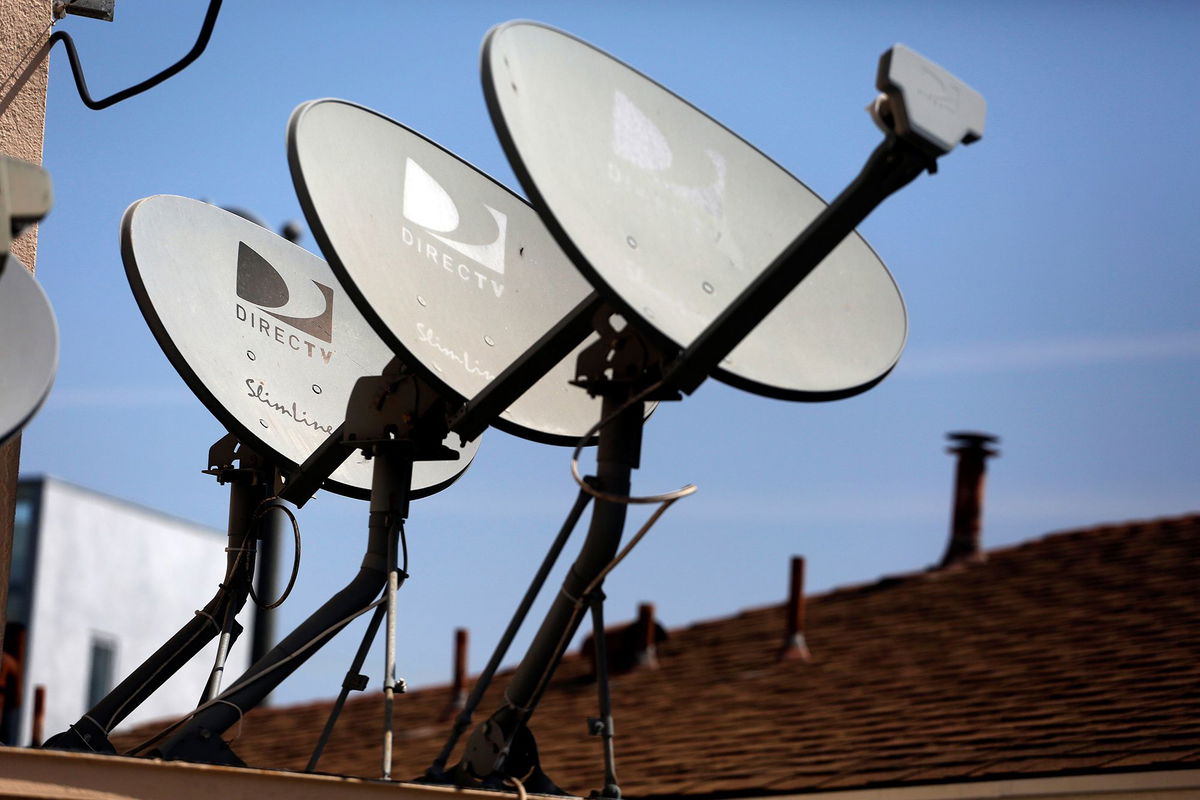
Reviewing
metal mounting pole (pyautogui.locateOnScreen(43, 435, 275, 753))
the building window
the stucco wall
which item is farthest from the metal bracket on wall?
the building window

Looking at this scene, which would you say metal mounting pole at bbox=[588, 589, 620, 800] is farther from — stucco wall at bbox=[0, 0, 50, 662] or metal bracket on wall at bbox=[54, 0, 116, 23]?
metal bracket on wall at bbox=[54, 0, 116, 23]

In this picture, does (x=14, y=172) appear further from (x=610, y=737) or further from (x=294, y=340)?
(x=294, y=340)

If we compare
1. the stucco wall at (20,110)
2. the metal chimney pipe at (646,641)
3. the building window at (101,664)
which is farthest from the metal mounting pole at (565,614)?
the building window at (101,664)

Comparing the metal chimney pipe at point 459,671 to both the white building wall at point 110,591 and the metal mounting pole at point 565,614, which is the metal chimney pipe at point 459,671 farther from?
the white building wall at point 110,591

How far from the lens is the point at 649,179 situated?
614 centimetres

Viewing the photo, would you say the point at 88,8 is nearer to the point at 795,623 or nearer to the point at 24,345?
the point at 24,345

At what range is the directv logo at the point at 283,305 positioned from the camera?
8070 mm

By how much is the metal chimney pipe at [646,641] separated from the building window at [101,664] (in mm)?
35393

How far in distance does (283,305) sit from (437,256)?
1.27m

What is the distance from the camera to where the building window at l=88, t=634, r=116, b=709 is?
1885 inches

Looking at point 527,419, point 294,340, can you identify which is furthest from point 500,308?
point 294,340

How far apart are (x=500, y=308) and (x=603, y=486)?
72.0 inches

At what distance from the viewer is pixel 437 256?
724 cm

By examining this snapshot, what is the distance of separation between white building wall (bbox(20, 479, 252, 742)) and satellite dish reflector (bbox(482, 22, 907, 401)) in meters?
37.5
